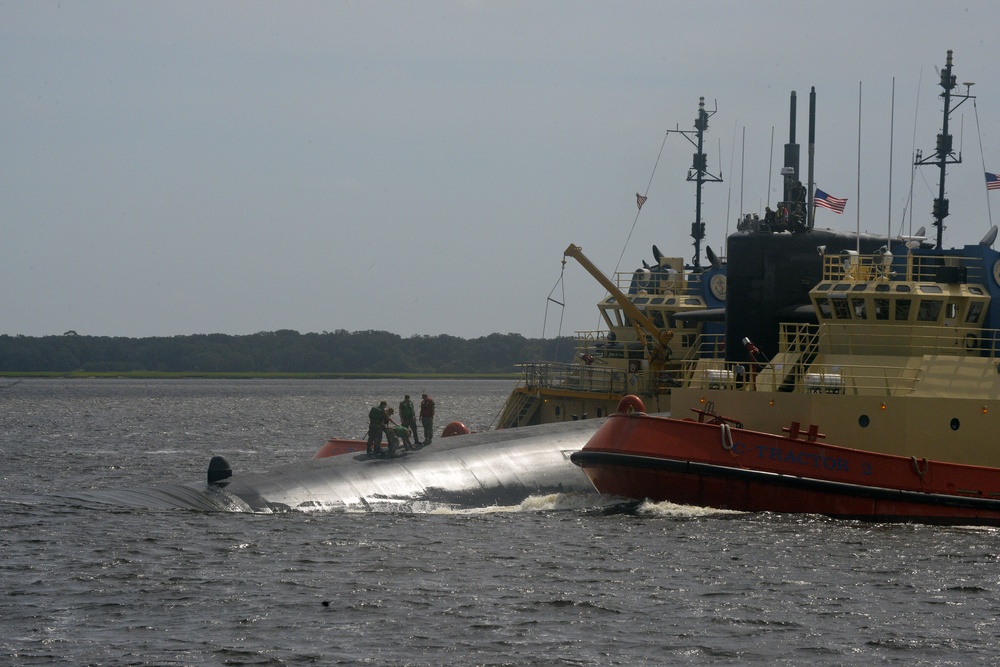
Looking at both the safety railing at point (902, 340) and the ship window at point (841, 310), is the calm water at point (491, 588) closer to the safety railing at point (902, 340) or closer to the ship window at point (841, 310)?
the safety railing at point (902, 340)

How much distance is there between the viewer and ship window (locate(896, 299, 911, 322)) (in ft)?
96.3

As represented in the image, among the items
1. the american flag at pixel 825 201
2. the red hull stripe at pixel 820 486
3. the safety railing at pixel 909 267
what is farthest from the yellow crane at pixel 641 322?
the red hull stripe at pixel 820 486

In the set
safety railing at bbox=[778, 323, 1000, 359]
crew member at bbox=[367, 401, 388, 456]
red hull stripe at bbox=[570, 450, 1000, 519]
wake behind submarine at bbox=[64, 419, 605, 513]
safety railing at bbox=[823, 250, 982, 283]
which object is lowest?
wake behind submarine at bbox=[64, 419, 605, 513]

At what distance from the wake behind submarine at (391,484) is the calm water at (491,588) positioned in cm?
64

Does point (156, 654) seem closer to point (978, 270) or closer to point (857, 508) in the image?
point (857, 508)

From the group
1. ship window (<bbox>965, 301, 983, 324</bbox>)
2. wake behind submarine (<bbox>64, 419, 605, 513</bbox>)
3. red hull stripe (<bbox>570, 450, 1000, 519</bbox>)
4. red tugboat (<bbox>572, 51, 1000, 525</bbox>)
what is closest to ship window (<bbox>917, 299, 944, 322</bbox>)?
red tugboat (<bbox>572, 51, 1000, 525</bbox>)

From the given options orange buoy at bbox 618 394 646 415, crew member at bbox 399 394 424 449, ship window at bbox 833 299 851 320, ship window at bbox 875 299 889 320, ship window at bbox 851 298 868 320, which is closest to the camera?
orange buoy at bbox 618 394 646 415

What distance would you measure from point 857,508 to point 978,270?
269 inches

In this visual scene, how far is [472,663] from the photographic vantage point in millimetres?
16891

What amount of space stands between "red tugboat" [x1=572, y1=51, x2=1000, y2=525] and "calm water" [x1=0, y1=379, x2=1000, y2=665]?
23.0 inches

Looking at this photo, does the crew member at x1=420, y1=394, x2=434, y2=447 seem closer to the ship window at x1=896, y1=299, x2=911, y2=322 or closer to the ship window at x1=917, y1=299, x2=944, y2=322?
the ship window at x1=896, y1=299, x2=911, y2=322

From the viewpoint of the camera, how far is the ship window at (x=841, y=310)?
29.9 meters

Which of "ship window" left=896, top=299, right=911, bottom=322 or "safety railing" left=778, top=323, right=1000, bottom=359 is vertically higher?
"ship window" left=896, top=299, right=911, bottom=322

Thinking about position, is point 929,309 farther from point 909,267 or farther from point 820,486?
point 820,486
